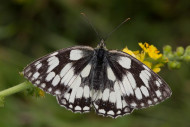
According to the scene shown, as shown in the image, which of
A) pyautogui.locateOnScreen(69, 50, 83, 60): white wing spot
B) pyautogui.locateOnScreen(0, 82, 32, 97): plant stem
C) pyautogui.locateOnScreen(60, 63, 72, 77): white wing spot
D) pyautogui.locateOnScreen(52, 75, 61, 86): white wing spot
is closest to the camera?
pyautogui.locateOnScreen(0, 82, 32, 97): plant stem

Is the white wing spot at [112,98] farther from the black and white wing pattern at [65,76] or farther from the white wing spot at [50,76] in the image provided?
the white wing spot at [50,76]

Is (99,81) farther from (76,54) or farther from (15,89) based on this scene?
(15,89)

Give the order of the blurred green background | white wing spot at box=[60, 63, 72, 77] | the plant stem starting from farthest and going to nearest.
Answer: the blurred green background, white wing spot at box=[60, 63, 72, 77], the plant stem

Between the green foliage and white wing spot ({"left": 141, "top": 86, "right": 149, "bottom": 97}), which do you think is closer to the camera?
white wing spot ({"left": 141, "top": 86, "right": 149, "bottom": 97})

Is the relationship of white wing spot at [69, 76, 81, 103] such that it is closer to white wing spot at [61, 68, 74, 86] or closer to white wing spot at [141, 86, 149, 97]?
white wing spot at [61, 68, 74, 86]

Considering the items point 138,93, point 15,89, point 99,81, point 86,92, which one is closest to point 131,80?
point 138,93

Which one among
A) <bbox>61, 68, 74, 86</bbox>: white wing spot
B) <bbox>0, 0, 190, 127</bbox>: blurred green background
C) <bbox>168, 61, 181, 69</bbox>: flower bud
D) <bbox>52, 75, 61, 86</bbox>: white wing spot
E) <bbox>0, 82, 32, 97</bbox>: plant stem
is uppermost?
<bbox>0, 0, 190, 127</bbox>: blurred green background

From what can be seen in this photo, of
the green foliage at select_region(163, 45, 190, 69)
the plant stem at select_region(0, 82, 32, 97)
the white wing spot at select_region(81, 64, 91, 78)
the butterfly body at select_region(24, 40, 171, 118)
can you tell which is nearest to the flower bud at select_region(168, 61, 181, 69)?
the green foliage at select_region(163, 45, 190, 69)
